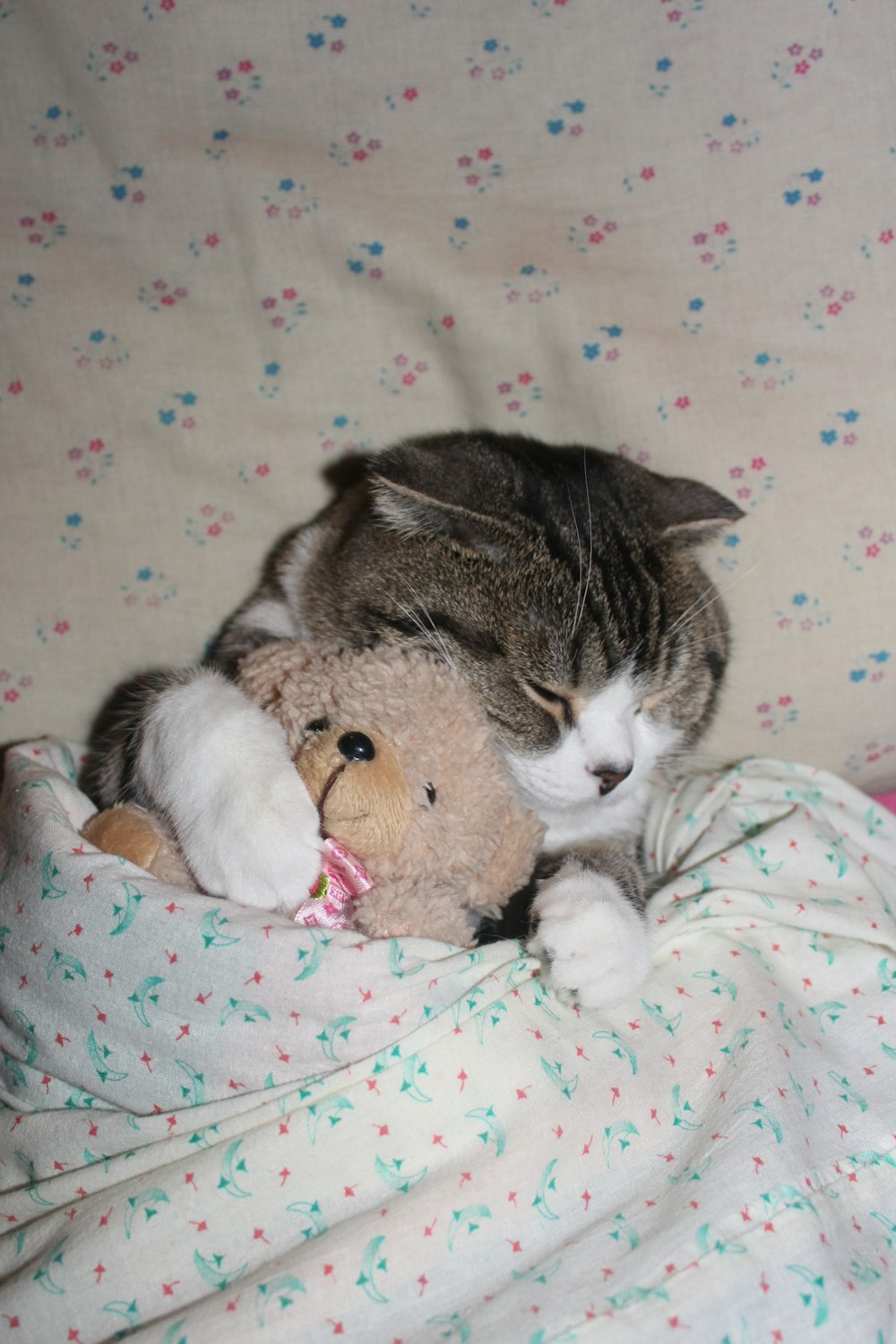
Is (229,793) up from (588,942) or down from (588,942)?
up

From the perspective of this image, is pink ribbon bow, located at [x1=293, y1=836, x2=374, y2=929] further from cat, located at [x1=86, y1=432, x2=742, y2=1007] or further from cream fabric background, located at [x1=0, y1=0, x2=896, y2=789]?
cream fabric background, located at [x1=0, y1=0, x2=896, y2=789]

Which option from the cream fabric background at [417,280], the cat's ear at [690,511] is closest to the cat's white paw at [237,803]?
the cream fabric background at [417,280]

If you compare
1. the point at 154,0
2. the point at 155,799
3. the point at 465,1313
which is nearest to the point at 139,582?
the point at 155,799

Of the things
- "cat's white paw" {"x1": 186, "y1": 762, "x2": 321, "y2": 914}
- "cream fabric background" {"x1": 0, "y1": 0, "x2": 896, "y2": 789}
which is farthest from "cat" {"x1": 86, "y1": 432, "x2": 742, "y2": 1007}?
"cream fabric background" {"x1": 0, "y1": 0, "x2": 896, "y2": 789}

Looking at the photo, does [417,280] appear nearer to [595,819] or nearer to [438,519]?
[438,519]

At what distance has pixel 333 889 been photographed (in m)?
0.92

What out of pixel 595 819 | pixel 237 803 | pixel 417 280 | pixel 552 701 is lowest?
pixel 595 819

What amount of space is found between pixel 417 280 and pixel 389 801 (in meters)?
0.86

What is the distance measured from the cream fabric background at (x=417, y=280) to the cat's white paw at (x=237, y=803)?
495 millimetres

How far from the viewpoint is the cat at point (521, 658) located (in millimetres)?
940

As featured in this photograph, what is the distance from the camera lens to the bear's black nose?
87 centimetres

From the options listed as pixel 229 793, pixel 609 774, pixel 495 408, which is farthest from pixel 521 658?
pixel 495 408

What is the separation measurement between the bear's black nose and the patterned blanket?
164 millimetres

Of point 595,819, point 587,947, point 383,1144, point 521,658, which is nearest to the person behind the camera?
point 383,1144
